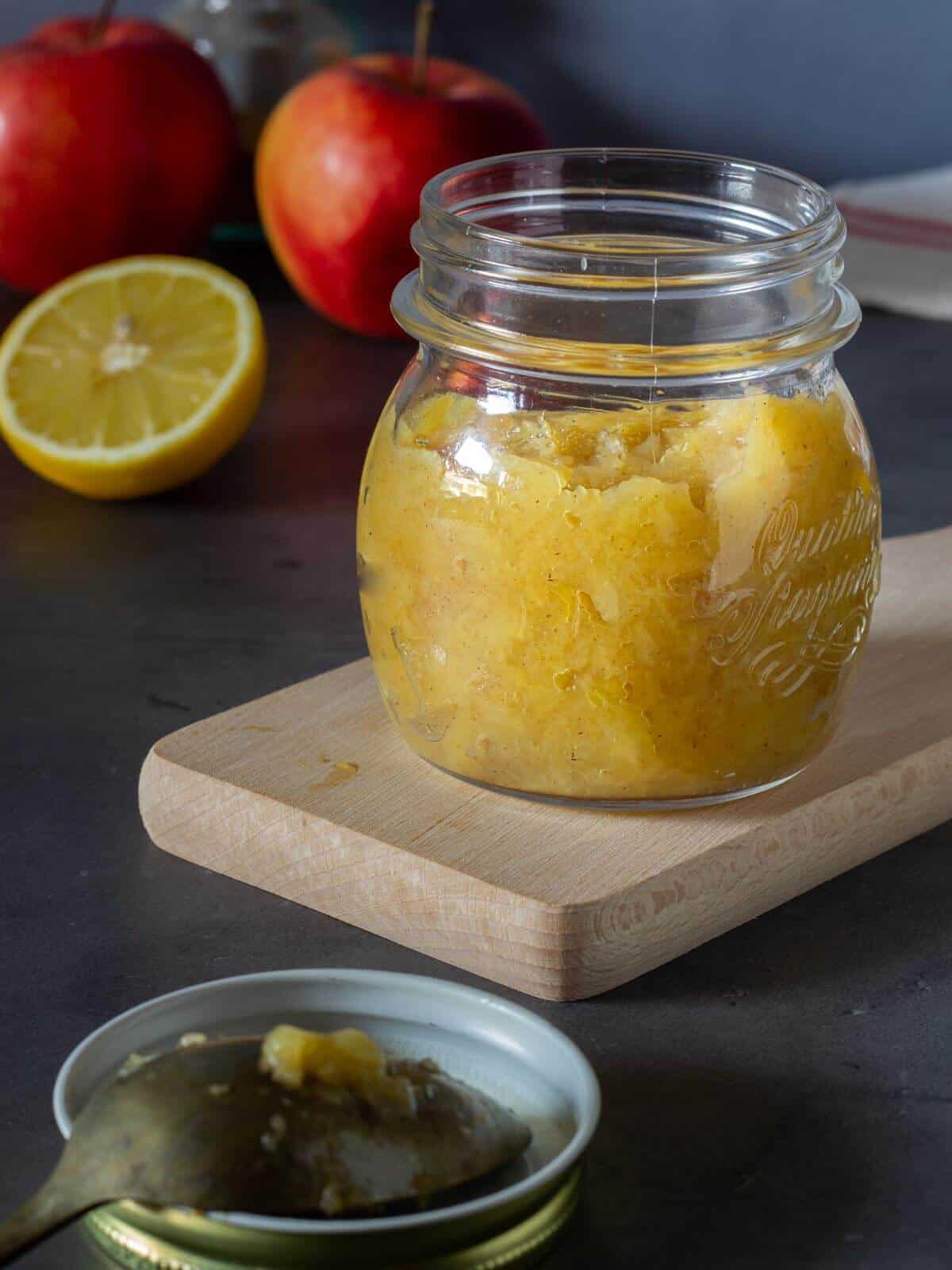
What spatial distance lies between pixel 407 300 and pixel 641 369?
131 mm

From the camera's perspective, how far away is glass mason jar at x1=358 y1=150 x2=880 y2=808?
0.70m

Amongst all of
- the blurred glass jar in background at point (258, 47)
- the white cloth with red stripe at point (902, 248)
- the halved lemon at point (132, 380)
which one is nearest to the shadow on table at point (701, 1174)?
the halved lemon at point (132, 380)

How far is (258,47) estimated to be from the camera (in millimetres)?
1778

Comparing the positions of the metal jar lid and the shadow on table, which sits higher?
the metal jar lid

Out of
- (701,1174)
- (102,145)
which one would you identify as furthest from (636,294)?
(102,145)

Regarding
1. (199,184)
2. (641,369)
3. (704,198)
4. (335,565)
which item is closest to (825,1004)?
(641,369)

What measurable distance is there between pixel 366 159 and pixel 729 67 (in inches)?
23.0

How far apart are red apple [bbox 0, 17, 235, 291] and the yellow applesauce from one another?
2.98 feet

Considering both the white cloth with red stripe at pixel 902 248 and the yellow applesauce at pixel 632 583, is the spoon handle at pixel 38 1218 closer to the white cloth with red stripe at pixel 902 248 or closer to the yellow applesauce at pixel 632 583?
the yellow applesauce at pixel 632 583

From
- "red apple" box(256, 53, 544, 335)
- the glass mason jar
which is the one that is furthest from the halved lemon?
the glass mason jar

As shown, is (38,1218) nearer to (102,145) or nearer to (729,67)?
(102,145)

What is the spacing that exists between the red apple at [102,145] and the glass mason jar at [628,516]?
2.88ft

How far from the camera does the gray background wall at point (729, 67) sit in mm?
1872

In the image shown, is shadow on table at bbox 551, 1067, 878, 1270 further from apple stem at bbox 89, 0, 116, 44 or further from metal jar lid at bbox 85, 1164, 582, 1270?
apple stem at bbox 89, 0, 116, 44
